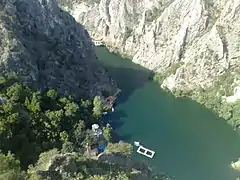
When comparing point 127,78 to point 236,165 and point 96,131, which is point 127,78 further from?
point 96,131

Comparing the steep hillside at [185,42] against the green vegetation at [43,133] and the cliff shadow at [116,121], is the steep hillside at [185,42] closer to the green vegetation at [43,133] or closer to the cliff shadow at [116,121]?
the cliff shadow at [116,121]

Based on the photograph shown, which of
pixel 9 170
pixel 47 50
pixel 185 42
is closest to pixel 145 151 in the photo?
pixel 47 50

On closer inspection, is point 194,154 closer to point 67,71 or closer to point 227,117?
point 227,117

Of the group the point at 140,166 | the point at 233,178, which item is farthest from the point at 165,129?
the point at 140,166

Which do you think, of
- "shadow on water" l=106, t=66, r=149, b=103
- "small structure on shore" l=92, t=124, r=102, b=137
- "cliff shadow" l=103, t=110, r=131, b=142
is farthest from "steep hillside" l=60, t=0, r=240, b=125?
"small structure on shore" l=92, t=124, r=102, b=137

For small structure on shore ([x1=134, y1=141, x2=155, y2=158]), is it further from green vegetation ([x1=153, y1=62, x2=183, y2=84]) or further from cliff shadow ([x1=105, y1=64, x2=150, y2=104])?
green vegetation ([x1=153, y1=62, x2=183, y2=84])

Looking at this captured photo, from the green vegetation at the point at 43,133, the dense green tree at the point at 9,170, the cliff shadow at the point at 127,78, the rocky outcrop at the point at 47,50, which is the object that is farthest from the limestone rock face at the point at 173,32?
the dense green tree at the point at 9,170
